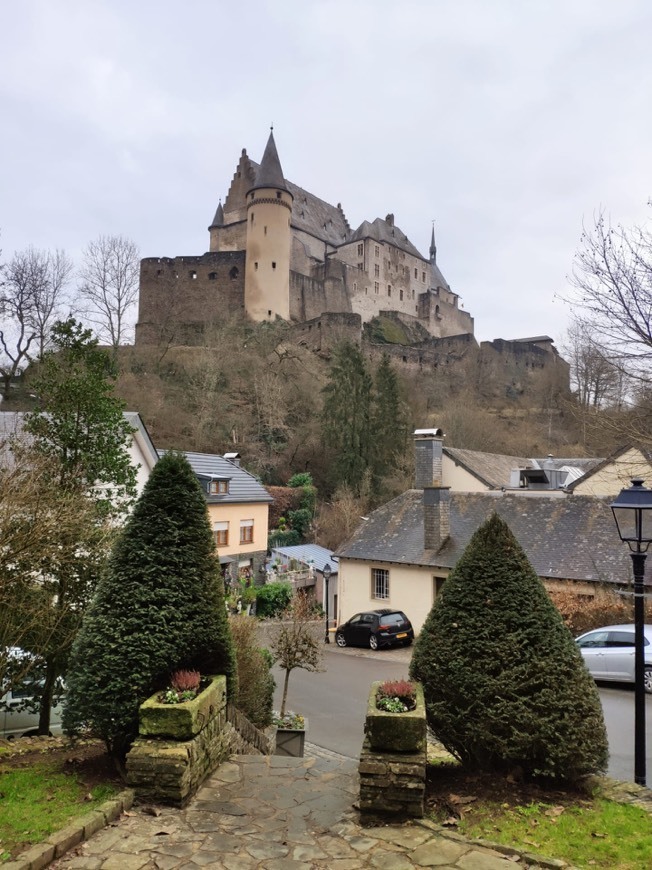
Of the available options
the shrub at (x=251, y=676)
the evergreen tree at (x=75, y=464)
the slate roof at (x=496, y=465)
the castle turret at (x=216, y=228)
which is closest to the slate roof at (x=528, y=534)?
the slate roof at (x=496, y=465)

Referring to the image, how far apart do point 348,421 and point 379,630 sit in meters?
20.2

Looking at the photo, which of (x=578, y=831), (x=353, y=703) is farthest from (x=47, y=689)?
(x=353, y=703)

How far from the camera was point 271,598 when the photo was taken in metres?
24.6

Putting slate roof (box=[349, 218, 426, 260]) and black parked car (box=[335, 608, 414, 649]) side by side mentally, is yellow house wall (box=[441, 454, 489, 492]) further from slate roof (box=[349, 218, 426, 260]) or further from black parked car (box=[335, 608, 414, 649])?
slate roof (box=[349, 218, 426, 260])

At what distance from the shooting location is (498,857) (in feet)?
12.7

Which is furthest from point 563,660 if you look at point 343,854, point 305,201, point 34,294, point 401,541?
point 305,201

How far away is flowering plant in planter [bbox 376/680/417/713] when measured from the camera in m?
4.76

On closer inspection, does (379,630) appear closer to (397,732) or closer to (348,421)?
(397,732)

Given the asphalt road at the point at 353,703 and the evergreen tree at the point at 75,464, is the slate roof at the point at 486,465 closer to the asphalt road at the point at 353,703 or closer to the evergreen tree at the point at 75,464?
the asphalt road at the point at 353,703

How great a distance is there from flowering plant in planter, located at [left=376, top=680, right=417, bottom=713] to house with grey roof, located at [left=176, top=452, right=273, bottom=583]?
19.2 metres

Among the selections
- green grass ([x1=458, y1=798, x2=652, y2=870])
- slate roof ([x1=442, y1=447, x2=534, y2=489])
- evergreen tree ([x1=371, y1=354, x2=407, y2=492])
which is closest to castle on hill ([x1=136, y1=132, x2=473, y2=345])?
evergreen tree ([x1=371, y1=354, x2=407, y2=492])

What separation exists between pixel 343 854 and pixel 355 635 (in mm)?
15463

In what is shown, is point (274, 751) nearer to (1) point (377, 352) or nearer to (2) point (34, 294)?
(2) point (34, 294)

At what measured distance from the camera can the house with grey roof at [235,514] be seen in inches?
960
